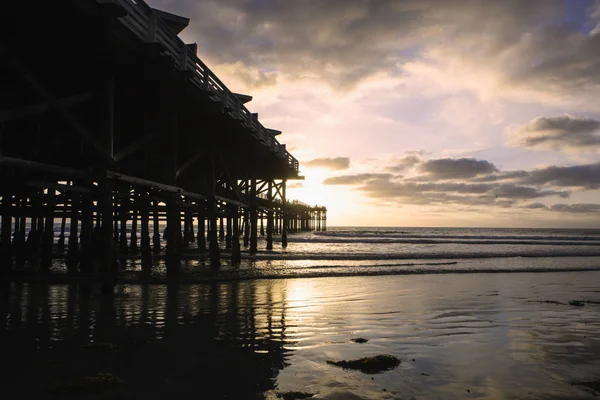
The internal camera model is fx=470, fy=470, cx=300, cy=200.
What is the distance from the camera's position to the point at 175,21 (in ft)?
41.0

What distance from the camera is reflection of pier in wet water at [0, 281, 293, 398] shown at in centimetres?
456

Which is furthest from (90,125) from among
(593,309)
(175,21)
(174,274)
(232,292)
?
(593,309)

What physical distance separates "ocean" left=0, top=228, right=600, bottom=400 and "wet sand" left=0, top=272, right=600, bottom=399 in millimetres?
24

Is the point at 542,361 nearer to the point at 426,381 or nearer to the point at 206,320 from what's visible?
the point at 426,381

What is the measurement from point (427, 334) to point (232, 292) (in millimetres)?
5782

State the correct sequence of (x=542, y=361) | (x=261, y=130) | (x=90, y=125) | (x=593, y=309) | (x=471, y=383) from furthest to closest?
(x=261, y=130)
(x=90, y=125)
(x=593, y=309)
(x=542, y=361)
(x=471, y=383)

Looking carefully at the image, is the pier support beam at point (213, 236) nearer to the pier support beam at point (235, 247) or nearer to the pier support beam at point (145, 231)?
the pier support beam at point (235, 247)

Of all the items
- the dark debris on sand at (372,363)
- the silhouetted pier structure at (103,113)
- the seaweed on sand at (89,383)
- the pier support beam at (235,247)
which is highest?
the silhouetted pier structure at (103,113)

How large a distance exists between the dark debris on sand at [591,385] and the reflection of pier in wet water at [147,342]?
3035 millimetres

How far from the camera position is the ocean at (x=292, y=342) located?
447 cm

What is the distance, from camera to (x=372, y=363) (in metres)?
5.18

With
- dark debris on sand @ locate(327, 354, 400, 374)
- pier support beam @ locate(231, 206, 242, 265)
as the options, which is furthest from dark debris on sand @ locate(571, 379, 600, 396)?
pier support beam @ locate(231, 206, 242, 265)

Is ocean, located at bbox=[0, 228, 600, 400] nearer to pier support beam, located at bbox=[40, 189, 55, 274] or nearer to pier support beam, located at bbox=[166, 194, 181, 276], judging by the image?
pier support beam, located at bbox=[166, 194, 181, 276]

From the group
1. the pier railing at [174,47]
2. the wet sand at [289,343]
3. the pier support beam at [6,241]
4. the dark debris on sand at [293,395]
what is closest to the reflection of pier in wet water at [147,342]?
the wet sand at [289,343]
